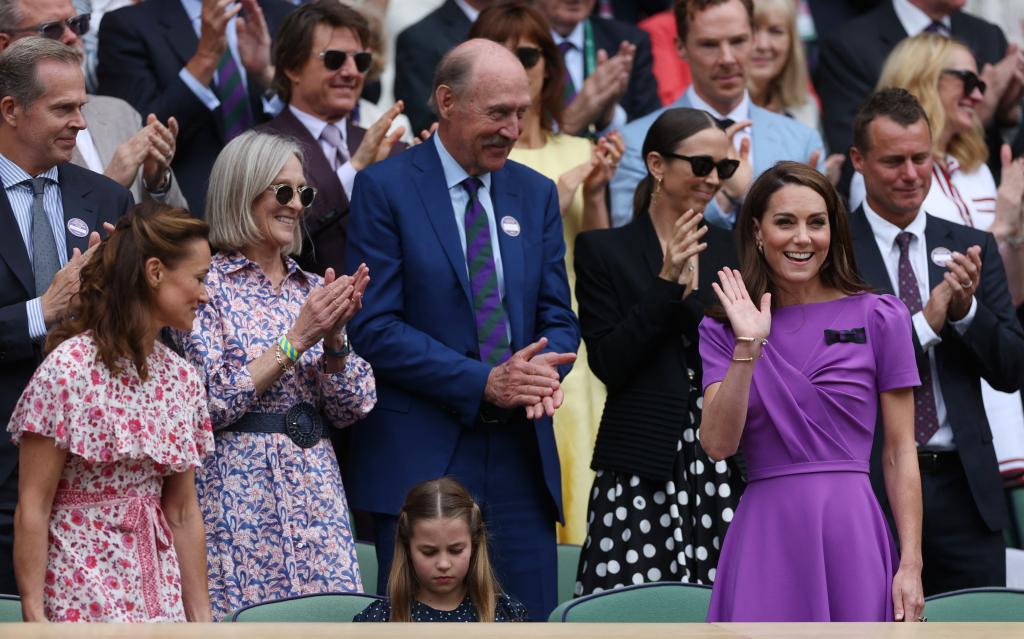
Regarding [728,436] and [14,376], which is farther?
[14,376]

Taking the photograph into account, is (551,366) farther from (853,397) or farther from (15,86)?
(15,86)

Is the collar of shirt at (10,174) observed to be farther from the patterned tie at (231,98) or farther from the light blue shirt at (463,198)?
the patterned tie at (231,98)

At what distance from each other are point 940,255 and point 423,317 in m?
2.01

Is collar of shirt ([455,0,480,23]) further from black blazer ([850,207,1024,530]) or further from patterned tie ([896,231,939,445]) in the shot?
patterned tie ([896,231,939,445])

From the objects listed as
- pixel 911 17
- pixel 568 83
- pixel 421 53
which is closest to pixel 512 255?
pixel 421 53

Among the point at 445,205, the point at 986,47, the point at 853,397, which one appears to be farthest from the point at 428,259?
the point at 986,47

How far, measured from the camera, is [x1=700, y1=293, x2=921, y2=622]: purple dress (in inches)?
171

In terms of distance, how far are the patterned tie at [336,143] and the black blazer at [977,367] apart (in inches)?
80.0

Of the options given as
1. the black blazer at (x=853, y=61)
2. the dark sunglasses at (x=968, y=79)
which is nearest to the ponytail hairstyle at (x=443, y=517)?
the dark sunglasses at (x=968, y=79)

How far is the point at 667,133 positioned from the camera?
5996 mm

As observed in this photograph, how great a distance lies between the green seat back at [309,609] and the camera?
4.47m

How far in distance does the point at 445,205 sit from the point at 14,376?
1.55m

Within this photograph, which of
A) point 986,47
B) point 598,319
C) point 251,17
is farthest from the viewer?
point 986,47

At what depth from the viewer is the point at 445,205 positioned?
5570 mm
